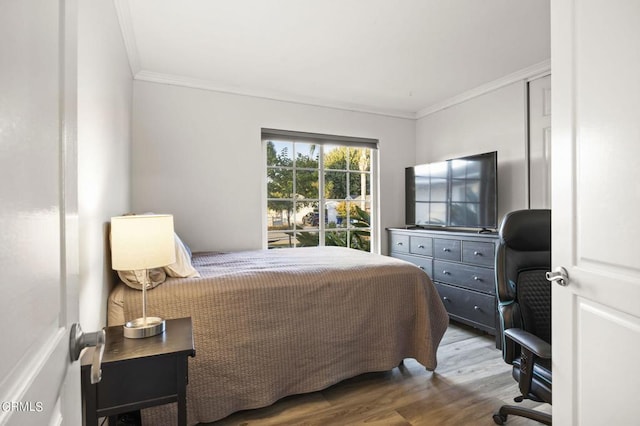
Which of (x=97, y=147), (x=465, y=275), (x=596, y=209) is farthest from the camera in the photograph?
(x=465, y=275)

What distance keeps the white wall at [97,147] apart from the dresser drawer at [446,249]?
297 cm

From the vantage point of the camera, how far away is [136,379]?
126cm

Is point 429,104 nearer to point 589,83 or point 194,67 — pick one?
point 194,67

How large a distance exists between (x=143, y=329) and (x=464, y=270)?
2.88 m

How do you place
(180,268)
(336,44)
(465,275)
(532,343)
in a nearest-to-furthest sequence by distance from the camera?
(532,343), (180,268), (336,44), (465,275)

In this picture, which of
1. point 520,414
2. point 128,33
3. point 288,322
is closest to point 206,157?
point 128,33

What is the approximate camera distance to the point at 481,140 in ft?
12.4

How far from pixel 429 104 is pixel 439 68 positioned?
1.15 meters

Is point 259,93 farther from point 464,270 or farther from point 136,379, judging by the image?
point 136,379

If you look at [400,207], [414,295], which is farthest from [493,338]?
[400,207]

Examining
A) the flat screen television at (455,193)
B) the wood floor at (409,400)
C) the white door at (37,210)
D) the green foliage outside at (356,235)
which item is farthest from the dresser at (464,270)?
the white door at (37,210)

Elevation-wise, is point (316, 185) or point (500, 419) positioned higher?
point (316, 185)

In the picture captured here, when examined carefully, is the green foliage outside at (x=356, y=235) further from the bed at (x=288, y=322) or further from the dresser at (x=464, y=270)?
the bed at (x=288, y=322)

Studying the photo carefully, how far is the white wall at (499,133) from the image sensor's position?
11.0ft
